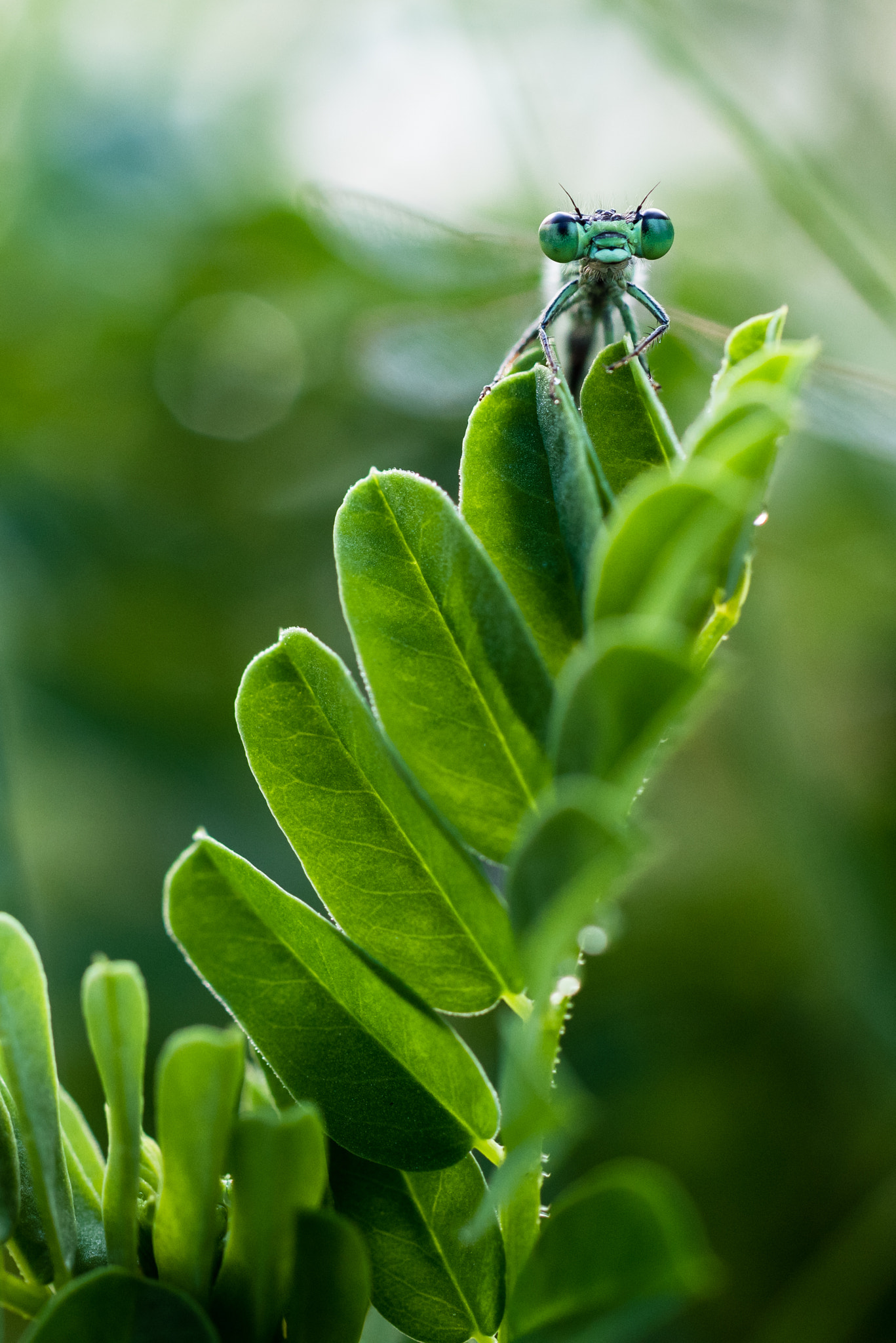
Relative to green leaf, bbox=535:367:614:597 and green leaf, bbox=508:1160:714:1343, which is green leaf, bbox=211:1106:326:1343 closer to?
green leaf, bbox=508:1160:714:1343

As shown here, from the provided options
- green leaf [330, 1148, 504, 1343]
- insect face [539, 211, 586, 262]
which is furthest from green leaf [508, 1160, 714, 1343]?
insect face [539, 211, 586, 262]

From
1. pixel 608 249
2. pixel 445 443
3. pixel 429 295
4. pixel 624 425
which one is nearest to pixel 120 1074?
pixel 624 425

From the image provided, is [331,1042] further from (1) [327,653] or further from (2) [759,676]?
(2) [759,676]

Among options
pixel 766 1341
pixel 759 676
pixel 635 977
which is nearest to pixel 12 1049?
pixel 766 1341

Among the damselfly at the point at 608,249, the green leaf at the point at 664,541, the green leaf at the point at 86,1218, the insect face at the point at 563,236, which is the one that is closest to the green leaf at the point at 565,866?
the green leaf at the point at 664,541

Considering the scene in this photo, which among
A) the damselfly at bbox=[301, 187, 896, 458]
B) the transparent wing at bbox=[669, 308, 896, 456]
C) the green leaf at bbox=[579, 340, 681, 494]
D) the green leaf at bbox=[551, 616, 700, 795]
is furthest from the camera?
the damselfly at bbox=[301, 187, 896, 458]

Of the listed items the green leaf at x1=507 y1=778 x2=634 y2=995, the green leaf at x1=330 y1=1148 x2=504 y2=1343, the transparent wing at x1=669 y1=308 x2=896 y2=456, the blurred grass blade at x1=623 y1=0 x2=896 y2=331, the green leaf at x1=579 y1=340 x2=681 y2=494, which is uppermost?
the blurred grass blade at x1=623 y1=0 x2=896 y2=331

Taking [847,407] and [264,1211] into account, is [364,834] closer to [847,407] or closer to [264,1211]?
[264,1211]
